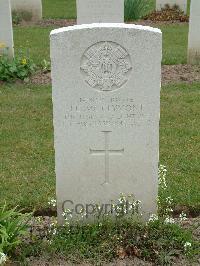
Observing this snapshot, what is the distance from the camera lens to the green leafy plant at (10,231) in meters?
3.64

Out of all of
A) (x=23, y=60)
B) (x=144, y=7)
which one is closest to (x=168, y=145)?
(x=23, y=60)

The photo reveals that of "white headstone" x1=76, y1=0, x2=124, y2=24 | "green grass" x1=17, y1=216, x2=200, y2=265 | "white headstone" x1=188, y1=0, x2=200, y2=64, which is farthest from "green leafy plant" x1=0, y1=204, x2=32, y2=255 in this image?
"white headstone" x1=188, y1=0, x2=200, y2=64

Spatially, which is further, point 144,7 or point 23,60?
point 144,7

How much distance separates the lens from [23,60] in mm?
8633

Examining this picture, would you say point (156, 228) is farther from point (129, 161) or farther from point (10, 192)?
point (10, 192)

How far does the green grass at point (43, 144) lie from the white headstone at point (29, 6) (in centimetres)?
661

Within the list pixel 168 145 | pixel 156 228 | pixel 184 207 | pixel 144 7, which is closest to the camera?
pixel 156 228

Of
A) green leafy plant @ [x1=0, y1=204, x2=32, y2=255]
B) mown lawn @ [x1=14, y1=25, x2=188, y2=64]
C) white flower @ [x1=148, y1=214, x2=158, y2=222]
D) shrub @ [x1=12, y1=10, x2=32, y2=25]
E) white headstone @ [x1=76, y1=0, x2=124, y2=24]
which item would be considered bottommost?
white flower @ [x1=148, y1=214, x2=158, y2=222]

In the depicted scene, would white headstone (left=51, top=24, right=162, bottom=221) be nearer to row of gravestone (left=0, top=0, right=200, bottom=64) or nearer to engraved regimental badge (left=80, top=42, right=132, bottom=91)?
engraved regimental badge (left=80, top=42, right=132, bottom=91)

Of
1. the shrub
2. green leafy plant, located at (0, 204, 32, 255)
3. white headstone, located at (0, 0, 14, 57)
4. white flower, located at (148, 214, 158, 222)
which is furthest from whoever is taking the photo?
the shrub

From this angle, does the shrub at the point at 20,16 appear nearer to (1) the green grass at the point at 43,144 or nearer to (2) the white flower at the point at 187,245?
(1) the green grass at the point at 43,144

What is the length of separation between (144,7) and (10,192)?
36.8 feet

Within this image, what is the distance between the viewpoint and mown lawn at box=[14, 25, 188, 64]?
1010 centimetres

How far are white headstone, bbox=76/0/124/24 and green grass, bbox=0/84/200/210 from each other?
1.66 m
